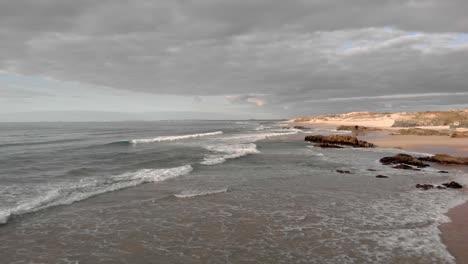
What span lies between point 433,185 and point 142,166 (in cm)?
2059

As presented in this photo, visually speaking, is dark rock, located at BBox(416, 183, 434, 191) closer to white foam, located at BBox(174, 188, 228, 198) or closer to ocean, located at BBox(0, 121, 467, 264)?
ocean, located at BBox(0, 121, 467, 264)

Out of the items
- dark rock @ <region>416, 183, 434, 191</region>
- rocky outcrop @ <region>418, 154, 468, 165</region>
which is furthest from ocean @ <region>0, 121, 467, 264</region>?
rocky outcrop @ <region>418, 154, 468, 165</region>

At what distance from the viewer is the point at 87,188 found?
63.2ft

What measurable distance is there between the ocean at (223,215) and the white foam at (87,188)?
0.21 feet

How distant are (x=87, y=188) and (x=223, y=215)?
372 inches

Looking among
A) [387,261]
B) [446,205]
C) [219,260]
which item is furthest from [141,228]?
[446,205]

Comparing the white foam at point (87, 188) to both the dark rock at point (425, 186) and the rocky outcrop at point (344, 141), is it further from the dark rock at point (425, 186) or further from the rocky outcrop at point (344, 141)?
the rocky outcrop at point (344, 141)

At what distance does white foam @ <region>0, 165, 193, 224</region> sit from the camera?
15.2 metres

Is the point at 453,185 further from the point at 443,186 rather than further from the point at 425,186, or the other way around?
the point at 425,186

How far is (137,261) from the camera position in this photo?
9672mm

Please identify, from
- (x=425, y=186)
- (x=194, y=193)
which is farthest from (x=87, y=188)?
(x=425, y=186)

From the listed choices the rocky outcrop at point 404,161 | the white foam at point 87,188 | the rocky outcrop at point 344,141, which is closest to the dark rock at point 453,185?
the rocky outcrop at point 404,161

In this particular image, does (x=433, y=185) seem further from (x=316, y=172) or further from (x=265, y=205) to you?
(x=265, y=205)

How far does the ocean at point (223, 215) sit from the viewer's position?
401 inches
